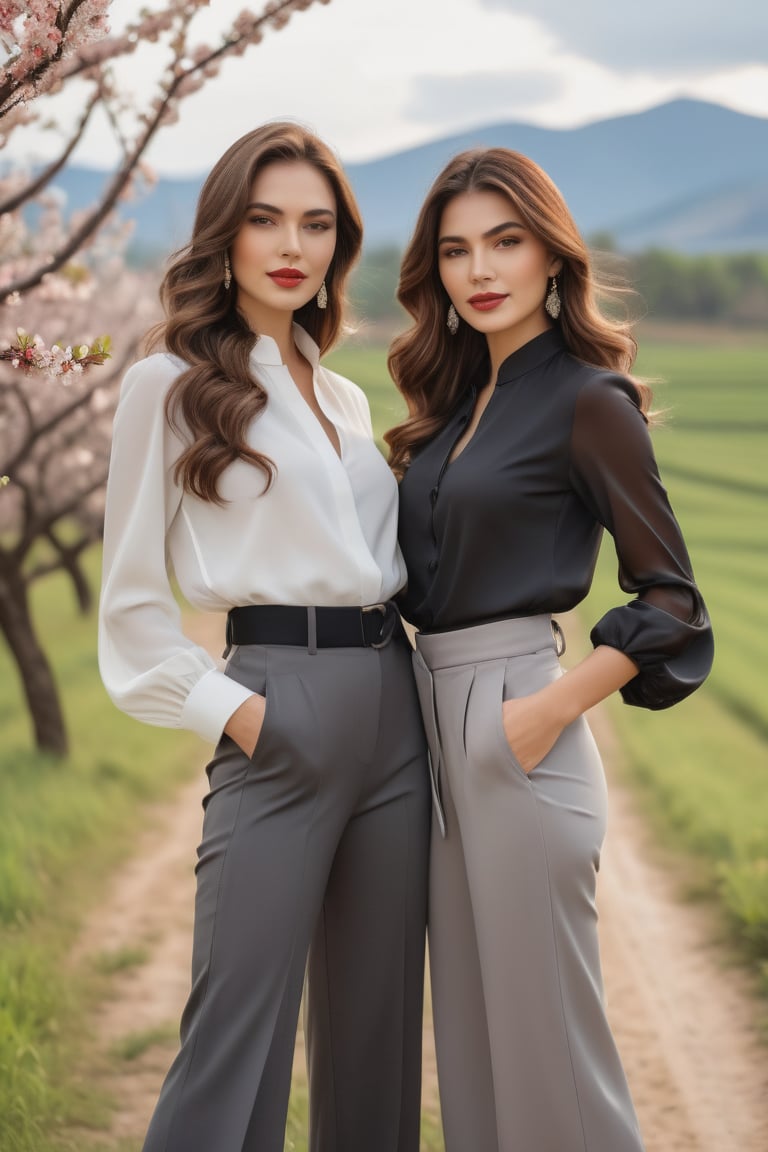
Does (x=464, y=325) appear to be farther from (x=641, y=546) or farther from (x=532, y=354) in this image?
(x=641, y=546)

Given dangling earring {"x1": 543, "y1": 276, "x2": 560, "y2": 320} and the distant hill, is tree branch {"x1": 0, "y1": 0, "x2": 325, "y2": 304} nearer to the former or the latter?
dangling earring {"x1": 543, "y1": 276, "x2": 560, "y2": 320}

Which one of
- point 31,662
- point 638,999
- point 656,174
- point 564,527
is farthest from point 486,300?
point 656,174

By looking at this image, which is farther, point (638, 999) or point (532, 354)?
point (638, 999)

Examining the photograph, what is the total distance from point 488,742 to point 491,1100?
0.89 metres

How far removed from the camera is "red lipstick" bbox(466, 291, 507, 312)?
2.85 meters

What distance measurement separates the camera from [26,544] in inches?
300

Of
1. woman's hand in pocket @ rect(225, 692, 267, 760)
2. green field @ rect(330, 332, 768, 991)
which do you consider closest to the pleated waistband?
woman's hand in pocket @ rect(225, 692, 267, 760)

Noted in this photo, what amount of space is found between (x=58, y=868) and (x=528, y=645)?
14.1 ft

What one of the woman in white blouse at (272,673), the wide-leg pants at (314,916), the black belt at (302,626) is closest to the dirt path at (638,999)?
the wide-leg pants at (314,916)

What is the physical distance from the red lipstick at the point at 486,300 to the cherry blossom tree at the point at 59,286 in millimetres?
862

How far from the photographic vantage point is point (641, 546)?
2.60m

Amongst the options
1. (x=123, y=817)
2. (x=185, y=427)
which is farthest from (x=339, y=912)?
(x=123, y=817)

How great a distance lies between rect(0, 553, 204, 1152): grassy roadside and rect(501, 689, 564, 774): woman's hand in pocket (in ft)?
6.59

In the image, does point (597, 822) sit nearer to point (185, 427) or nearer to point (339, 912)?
point (339, 912)
